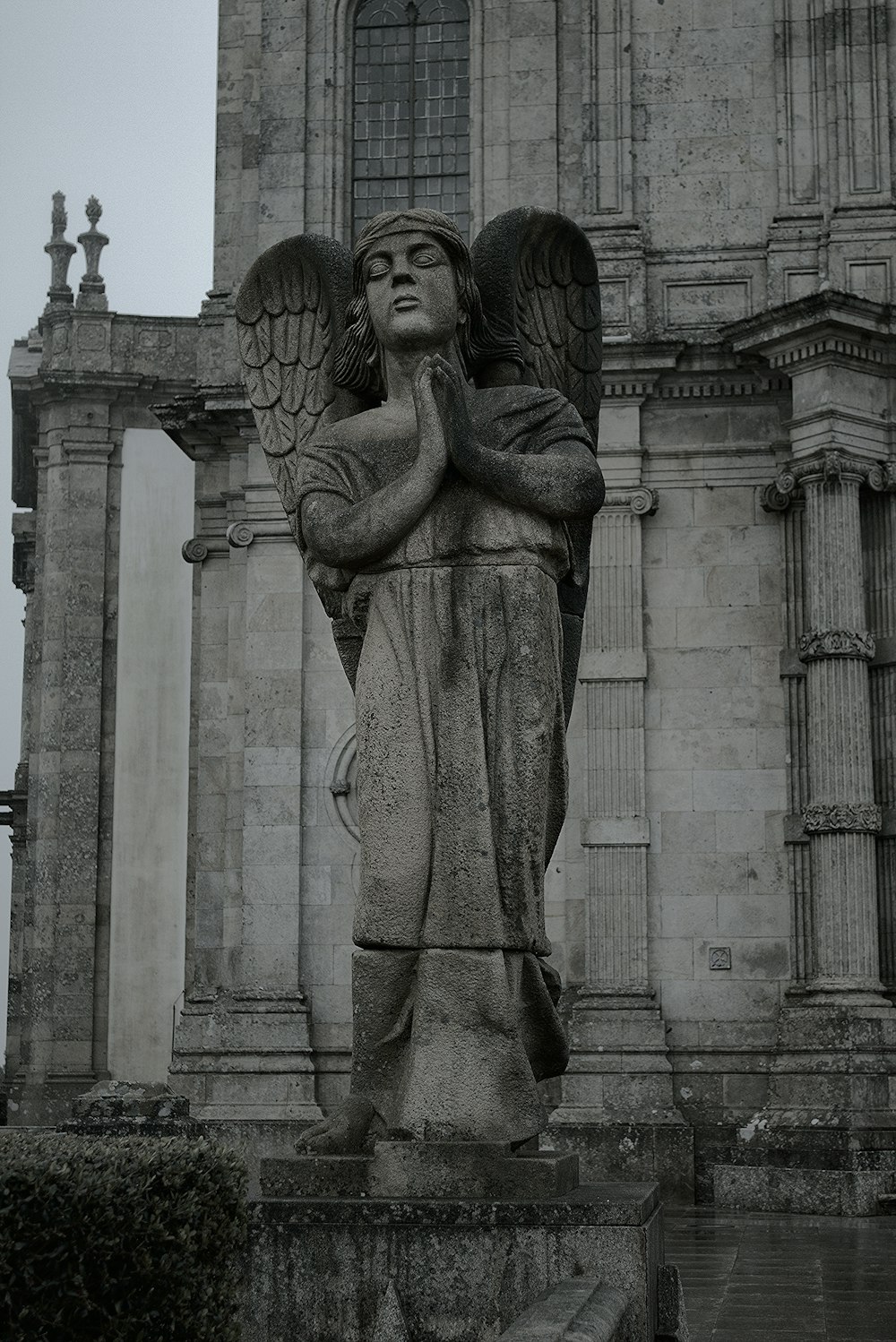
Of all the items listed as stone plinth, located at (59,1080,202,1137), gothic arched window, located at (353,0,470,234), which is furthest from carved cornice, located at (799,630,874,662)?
stone plinth, located at (59,1080,202,1137)

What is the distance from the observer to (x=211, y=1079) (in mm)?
19406

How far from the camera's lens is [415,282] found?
687 centimetres

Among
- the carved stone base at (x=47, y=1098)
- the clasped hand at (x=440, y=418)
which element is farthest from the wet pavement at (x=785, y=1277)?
the carved stone base at (x=47, y=1098)

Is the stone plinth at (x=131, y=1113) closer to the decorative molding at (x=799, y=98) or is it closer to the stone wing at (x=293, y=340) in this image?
the stone wing at (x=293, y=340)

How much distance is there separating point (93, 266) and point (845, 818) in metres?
16.4

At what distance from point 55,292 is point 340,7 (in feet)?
28.2

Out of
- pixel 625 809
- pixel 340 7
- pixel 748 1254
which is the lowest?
pixel 748 1254

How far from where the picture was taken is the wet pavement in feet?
26.6

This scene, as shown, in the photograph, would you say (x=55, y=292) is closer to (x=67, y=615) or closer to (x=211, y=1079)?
(x=67, y=615)

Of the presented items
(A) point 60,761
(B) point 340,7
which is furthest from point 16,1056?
(B) point 340,7

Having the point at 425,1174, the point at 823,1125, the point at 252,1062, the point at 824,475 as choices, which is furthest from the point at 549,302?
the point at 252,1062

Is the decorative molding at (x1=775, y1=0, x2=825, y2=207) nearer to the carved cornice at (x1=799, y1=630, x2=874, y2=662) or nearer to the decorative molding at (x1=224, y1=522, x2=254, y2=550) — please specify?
the carved cornice at (x1=799, y1=630, x2=874, y2=662)

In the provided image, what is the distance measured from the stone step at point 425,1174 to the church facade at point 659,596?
37.8 feet

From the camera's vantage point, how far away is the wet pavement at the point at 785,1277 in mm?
8102
